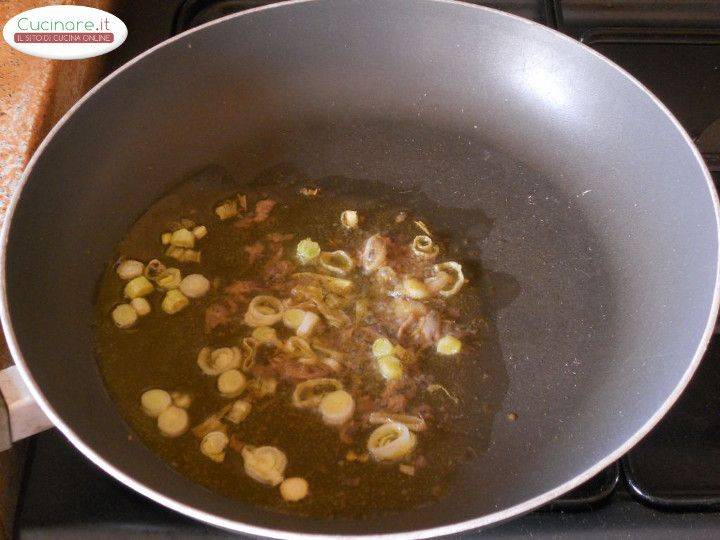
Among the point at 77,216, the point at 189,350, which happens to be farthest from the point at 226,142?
the point at 189,350

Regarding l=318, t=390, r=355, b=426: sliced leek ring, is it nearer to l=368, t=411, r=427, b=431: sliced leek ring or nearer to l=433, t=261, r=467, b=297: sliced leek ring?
l=368, t=411, r=427, b=431: sliced leek ring

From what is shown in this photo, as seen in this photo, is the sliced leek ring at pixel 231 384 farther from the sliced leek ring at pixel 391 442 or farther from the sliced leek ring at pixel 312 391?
Result: the sliced leek ring at pixel 391 442

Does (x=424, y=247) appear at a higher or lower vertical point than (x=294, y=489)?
higher

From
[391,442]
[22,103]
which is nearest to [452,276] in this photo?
[391,442]

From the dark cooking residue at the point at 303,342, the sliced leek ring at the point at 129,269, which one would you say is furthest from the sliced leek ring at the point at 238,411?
the sliced leek ring at the point at 129,269

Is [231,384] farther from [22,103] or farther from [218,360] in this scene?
[22,103]
